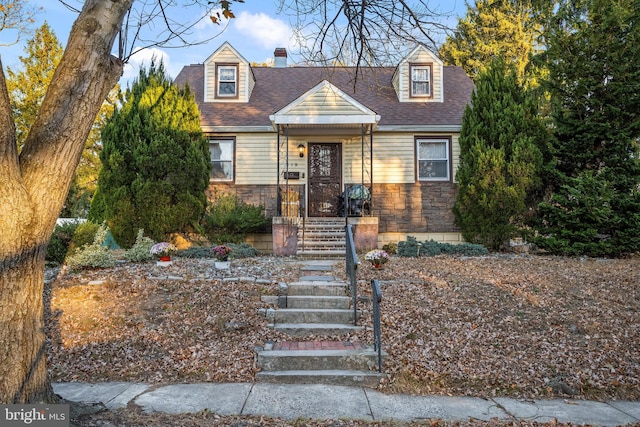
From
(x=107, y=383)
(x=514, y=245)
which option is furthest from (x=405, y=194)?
(x=107, y=383)

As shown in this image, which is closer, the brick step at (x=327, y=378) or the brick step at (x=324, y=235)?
the brick step at (x=327, y=378)

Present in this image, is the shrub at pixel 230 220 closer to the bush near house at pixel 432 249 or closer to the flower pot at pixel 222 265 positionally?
the flower pot at pixel 222 265

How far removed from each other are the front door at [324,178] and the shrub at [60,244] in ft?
21.7

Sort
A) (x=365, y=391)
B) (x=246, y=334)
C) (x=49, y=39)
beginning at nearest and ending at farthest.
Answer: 1. (x=365, y=391)
2. (x=246, y=334)
3. (x=49, y=39)

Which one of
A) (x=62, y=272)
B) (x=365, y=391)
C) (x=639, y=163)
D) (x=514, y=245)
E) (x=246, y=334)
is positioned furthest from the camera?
(x=514, y=245)

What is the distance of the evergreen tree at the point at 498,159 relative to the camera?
35.1 ft

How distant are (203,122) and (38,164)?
34.1ft

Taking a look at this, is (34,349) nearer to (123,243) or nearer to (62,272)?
(62,272)

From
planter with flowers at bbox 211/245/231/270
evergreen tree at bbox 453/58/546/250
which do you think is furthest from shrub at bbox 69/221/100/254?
evergreen tree at bbox 453/58/546/250

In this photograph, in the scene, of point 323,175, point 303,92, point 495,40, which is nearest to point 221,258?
point 323,175

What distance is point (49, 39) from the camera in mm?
17953

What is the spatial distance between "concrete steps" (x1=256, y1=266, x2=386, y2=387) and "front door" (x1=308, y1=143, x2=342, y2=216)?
6.42 m

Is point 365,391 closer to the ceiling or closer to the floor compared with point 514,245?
closer to the floor

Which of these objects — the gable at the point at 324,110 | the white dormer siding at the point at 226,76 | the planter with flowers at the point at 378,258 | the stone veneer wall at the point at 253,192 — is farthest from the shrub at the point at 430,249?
the white dormer siding at the point at 226,76
